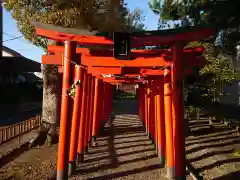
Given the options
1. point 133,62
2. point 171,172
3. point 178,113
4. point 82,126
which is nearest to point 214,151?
point 171,172

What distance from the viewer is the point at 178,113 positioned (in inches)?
265

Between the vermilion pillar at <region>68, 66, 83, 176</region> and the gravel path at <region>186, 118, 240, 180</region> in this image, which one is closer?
the gravel path at <region>186, 118, 240, 180</region>

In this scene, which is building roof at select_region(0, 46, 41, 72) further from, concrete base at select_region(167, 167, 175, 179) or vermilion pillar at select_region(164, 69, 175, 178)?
concrete base at select_region(167, 167, 175, 179)

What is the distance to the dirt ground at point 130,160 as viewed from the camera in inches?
306

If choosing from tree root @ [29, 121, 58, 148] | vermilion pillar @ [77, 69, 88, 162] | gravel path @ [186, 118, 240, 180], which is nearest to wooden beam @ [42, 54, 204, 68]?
vermilion pillar @ [77, 69, 88, 162]

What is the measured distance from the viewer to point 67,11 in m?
9.93

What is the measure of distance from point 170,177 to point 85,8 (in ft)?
19.2

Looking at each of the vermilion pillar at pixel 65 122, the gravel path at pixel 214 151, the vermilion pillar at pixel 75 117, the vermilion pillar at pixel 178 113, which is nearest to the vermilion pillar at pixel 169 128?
the vermilion pillar at pixel 178 113

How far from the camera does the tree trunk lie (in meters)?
12.0

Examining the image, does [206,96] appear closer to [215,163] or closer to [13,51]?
[215,163]

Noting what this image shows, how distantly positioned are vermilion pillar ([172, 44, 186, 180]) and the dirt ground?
112 centimetres

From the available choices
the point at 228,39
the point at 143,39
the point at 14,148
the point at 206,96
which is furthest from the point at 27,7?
the point at 206,96

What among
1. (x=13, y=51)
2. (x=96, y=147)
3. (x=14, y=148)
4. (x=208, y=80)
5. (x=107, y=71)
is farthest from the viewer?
(x=13, y=51)

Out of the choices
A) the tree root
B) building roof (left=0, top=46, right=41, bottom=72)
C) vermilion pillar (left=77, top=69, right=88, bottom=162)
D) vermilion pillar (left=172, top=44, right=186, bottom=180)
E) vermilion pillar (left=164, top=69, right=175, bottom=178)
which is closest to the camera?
vermilion pillar (left=172, top=44, right=186, bottom=180)
